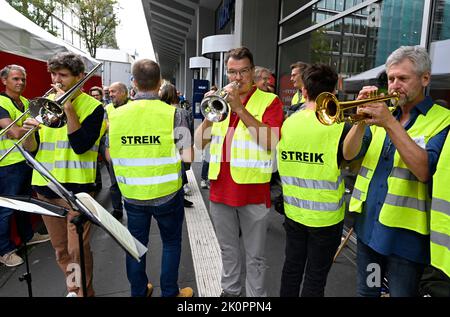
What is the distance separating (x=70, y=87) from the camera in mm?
2588

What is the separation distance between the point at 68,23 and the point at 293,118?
29949 mm

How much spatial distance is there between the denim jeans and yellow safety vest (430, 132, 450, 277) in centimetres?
69

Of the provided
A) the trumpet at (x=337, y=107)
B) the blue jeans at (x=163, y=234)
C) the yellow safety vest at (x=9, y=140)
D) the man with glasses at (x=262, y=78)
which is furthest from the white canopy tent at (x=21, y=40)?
the trumpet at (x=337, y=107)

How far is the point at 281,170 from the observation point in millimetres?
2314

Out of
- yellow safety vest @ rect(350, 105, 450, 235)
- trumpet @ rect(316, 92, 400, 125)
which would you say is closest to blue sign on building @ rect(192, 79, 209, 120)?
trumpet @ rect(316, 92, 400, 125)

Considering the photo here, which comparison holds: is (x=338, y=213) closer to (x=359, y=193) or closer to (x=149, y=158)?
(x=359, y=193)

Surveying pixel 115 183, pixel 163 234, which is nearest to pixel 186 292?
pixel 163 234

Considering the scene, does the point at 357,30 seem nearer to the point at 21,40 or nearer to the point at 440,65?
the point at 440,65

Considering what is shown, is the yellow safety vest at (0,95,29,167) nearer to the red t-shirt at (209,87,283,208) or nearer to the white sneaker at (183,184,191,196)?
the red t-shirt at (209,87,283,208)

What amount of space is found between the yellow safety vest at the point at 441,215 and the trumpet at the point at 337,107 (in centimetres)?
36

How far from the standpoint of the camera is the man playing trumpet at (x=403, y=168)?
1637mm

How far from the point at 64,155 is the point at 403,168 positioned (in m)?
2.35

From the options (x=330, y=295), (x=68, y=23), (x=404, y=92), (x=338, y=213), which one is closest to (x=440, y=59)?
(x=404, y=92)

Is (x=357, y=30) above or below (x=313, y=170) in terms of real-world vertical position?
above
